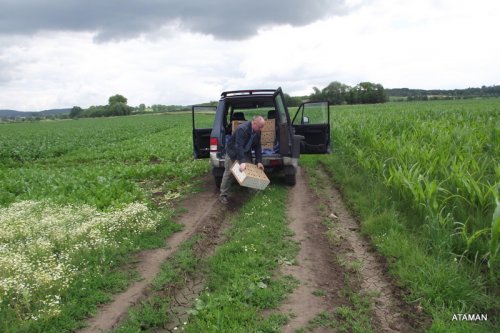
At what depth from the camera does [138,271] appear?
4.59 meters

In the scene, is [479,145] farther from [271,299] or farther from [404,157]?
[271,299]

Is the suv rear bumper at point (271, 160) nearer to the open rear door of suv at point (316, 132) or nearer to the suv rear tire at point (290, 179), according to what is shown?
the suv rear tire at point (290, 179)

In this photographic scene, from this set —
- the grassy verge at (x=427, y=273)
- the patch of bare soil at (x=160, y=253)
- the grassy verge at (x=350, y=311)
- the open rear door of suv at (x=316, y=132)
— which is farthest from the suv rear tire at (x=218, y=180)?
the grassy verge at (x=350, y=311)

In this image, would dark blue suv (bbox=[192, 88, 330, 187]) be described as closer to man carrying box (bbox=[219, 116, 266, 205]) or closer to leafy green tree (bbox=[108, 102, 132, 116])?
man carrying box (bbox=[219, 116, 266, 205])

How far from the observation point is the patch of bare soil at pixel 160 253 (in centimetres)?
363

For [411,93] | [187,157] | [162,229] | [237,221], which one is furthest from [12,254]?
[411,93]

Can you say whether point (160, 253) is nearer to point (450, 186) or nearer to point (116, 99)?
point (450, 186)

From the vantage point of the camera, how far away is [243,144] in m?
7.21

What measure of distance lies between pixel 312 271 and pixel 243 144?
333 cm

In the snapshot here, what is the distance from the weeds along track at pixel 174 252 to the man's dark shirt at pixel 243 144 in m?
0.96

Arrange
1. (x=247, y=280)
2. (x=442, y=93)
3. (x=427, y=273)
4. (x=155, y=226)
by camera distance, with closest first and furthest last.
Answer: (x=427, y=273) → (x=247, y=280) → (x=155, y=226) → (x=442, y=93)

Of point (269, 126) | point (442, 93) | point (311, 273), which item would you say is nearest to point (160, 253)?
point (311, 273)

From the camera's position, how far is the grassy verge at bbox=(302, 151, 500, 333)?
11.2 ft

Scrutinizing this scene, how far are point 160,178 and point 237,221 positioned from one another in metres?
4.68
